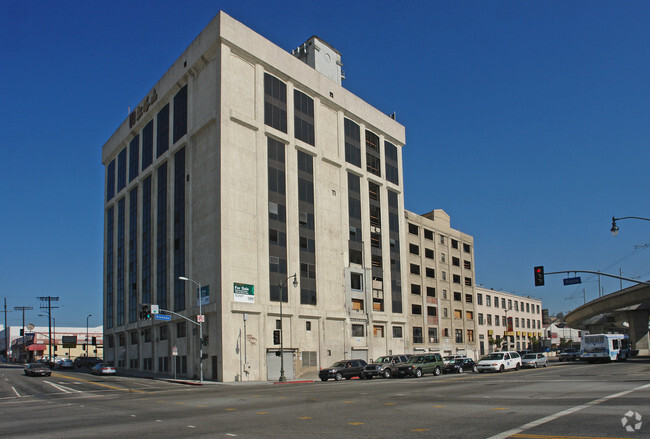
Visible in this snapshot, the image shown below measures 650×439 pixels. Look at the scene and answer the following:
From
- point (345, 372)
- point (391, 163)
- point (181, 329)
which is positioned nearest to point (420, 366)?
point (345, 372)

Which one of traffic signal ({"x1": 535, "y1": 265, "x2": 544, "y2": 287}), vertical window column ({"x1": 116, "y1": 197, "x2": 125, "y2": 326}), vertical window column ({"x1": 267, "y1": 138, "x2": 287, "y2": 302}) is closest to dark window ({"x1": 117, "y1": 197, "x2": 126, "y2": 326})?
vertical window column ({"x1": 116, "y1": 197, "x2": 125, "y2": 326})

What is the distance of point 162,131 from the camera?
6919 centimetres

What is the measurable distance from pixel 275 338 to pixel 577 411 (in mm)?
41718

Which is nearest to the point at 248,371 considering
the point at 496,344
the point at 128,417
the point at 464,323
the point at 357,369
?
the point at 357,369

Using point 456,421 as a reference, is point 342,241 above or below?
above

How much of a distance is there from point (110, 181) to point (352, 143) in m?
41.0

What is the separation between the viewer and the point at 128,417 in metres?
19.4

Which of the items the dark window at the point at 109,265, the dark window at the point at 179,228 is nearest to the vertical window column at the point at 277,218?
the dark window at the point at 179,228

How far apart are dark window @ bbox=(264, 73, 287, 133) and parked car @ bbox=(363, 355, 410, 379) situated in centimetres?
2911

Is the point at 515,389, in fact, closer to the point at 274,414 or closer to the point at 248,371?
the point at 274,414

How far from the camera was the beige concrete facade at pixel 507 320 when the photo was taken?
103 meters

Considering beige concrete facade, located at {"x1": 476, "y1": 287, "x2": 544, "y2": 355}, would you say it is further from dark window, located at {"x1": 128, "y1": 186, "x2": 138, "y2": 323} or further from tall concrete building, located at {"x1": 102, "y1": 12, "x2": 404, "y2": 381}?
dark window, located at {"x1": 128, "y1": 186, "x2": 138, "y2": 323}

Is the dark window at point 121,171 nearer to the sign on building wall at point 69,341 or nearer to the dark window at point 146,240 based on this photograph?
the dark window at point 146,240

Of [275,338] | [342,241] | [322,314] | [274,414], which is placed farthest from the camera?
[342,241]
